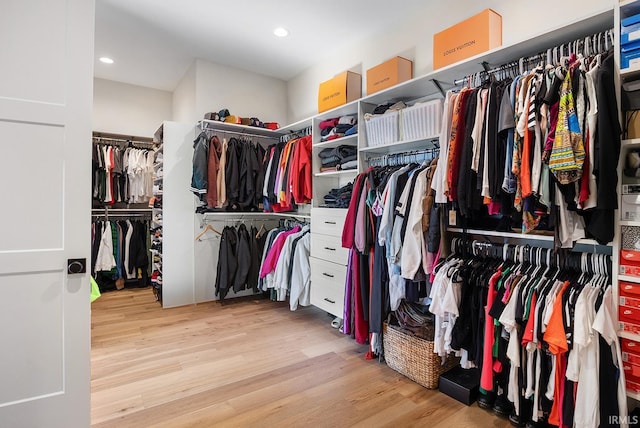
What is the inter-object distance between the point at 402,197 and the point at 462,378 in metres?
1.19

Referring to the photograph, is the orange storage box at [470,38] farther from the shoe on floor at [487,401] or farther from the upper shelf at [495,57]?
the shoe on floor at [487,401]

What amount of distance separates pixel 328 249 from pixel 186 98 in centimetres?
298

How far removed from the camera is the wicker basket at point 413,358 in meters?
2.16

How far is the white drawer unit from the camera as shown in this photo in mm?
2891

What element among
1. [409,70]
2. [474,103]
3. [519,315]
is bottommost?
[519,315]

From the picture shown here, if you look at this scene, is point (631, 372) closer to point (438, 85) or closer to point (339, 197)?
point (438, 85)

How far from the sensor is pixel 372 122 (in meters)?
2.75

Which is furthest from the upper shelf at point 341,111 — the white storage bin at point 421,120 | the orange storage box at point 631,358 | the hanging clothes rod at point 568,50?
the orange storage box at point 631,358

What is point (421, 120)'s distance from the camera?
2.36m

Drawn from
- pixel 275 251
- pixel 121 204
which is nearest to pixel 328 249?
pixel 275 251

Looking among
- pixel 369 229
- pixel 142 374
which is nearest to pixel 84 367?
pixel 142 374

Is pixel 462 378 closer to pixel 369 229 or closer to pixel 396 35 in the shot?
pixel 369 229

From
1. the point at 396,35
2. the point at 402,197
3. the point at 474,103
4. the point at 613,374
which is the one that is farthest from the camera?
the point at 396,35

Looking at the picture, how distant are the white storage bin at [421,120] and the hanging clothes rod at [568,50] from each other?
0.36 m
